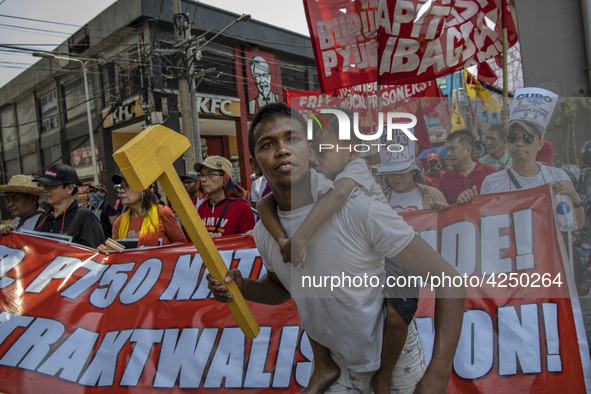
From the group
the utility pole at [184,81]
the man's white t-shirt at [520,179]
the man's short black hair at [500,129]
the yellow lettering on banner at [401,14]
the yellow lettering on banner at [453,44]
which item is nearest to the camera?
the man's short black hair at [500,129]

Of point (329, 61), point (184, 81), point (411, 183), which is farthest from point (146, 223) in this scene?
point (184, 81)

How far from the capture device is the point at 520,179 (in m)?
1.79

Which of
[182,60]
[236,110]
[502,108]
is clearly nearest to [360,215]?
[502,108]

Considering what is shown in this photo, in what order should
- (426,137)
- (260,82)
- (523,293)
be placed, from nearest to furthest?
(426,137)
(523,293)
(260,82)

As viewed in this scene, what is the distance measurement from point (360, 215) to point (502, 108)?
3.15 ft

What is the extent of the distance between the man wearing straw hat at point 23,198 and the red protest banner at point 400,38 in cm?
301

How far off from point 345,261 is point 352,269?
33mm

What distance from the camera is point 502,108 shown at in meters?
1.77

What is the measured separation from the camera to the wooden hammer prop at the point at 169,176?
1220 mm

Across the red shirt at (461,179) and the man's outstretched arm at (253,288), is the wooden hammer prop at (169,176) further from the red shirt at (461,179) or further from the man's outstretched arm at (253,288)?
the red shirt at (461,179)

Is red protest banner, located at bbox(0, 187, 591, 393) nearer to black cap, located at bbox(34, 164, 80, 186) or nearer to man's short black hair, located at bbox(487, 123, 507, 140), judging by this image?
man's short black hair, located at bbox(487, 123, 507, 140)

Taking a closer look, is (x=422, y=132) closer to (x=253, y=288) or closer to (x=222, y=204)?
(x=253, y=288)

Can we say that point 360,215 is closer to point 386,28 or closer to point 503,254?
point 503,254

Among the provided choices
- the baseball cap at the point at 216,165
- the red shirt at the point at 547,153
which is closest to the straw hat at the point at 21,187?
the baseball cap at the point at 216,165
